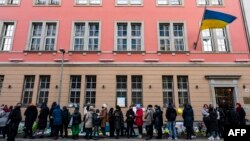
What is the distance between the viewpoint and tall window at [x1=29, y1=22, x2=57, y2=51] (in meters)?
17.3

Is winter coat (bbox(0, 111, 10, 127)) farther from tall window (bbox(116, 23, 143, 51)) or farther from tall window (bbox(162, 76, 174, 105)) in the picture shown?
tall window (bbox(162, 76, 174, 105))

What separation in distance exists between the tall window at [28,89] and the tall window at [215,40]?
42.1 feet

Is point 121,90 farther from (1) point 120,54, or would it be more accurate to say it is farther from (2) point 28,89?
(2) point 28,89

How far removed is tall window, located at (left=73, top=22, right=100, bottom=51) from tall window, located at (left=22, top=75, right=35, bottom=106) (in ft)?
12.5

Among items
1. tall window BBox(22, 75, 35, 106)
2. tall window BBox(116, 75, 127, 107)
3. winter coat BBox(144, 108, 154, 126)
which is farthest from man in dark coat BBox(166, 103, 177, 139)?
tall window BBox(22, 75, 35, 106)

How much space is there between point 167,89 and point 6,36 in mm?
12720

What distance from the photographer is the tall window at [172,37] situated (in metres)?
17.2

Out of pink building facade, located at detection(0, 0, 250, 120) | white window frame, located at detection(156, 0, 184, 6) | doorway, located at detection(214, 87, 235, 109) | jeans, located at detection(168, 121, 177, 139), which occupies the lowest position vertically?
jeans, located at detection(168, 121, 177, 139)

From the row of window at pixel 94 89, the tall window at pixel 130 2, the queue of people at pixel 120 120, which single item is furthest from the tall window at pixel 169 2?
the queue of people at pixel 120 120

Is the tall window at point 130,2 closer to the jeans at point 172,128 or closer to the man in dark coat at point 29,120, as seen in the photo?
the jeans at point 172,128

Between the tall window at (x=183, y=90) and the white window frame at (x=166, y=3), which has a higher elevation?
the white window frame at (x=166, y=3)

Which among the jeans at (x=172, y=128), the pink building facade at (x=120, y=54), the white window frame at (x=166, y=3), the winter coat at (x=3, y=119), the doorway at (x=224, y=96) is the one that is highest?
the white window frame at (x=166, y=3)

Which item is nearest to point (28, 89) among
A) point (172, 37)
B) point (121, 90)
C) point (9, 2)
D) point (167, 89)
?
point (121, 90)

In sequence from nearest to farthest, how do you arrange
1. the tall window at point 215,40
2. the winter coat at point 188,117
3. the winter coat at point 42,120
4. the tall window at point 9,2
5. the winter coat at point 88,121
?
the winter coat at point 188,117, the winter coat at point 88,121, the winter coat at point 42,120, the tall window at point 215,40, the tall window at point 9,2
